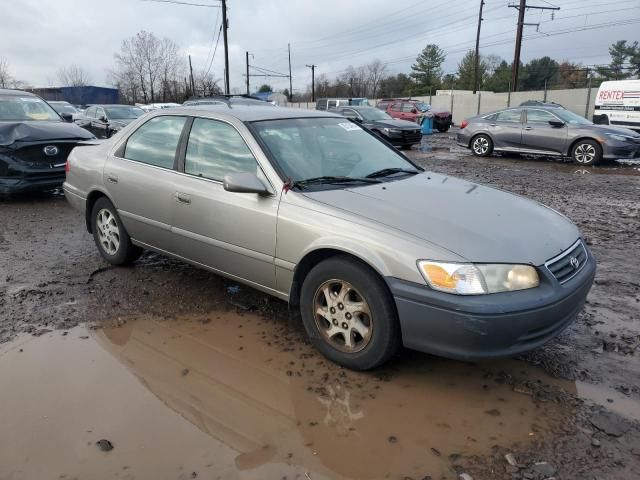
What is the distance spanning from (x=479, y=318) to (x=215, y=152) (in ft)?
7.66

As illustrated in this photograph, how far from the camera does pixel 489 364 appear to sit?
3.32m

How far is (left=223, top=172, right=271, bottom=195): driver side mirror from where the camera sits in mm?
3359

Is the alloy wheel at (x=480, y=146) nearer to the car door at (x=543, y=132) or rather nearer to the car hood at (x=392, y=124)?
the car door at (x=543, y=132)

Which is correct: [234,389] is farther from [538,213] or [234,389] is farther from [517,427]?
[538,213]

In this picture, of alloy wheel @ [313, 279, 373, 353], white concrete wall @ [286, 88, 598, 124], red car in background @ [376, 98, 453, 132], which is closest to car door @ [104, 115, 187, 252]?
alloy wheel @ [313, 279, 373, 353]

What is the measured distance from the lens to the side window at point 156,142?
428 cm

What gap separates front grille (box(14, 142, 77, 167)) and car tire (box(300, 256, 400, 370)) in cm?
656

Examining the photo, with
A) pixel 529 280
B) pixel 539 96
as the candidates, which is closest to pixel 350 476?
pixel 529 280

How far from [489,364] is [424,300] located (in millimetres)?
912

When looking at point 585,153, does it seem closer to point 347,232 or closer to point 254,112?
point 254,112

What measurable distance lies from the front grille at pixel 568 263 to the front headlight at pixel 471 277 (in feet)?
0.97

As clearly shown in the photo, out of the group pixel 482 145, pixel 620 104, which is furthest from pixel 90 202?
pixel 620 104

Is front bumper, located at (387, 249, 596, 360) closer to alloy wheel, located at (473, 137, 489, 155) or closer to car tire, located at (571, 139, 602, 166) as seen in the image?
car tire, located at (571, 139, 602, 166)

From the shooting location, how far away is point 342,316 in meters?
3.13
